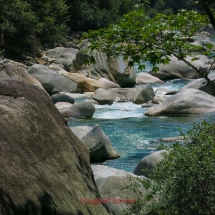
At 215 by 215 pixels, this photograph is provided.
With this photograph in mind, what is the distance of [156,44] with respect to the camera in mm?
4438

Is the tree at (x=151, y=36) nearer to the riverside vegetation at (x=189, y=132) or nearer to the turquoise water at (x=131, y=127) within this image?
the riverside vegetation at (x=189, y=132)

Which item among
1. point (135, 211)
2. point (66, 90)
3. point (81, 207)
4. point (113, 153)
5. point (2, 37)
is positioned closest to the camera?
point (81, 207)

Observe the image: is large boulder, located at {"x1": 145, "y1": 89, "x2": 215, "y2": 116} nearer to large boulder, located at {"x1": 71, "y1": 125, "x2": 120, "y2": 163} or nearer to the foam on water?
the foam on water

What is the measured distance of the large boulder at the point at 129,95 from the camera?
1692cm

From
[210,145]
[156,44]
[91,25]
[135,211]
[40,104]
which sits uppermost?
[156,44]

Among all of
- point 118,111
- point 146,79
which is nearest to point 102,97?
point 118,111

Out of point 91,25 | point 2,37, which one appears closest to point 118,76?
point 2,37

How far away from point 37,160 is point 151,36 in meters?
1.55

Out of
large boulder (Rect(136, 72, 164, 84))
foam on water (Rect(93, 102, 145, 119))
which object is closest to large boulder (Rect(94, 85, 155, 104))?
foam on water (Rect(93, 102, 145, 119))

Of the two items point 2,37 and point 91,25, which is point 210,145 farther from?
point 91,25

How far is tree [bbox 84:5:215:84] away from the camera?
172 inches

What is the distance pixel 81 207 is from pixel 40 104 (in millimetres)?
1014

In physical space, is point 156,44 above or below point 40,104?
above

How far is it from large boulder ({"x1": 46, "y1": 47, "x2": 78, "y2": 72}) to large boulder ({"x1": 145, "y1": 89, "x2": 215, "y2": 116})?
9.47 metres
